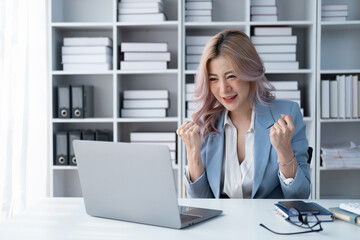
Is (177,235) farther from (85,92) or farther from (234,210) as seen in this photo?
(85,92)

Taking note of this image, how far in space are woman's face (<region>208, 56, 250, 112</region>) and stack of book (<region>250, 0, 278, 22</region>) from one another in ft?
4.51

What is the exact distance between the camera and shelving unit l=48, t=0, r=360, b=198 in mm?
3016

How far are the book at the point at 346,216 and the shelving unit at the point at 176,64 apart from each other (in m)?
1.81

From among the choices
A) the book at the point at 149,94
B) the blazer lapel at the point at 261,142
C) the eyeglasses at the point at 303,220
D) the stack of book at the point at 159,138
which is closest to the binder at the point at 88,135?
the stack of book at the point at 159,138

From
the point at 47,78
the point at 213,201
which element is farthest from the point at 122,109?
the point at 213,201

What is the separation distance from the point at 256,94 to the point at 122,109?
1445 mm

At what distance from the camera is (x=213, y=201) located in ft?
4.92

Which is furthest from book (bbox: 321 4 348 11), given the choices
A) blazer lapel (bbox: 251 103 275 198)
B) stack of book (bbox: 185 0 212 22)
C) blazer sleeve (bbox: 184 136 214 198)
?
blazer sleeve (bbox: 184 136 214 198)

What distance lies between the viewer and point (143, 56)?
3.05m

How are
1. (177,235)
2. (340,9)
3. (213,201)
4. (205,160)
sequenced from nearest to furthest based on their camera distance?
(177,235)
(213,201)
(205,160)
(340,9)

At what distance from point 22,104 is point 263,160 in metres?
1.58

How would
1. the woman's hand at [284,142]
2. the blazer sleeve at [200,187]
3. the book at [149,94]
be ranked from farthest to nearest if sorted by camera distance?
the book at [149,94]
the blazer sleeve at [200,187]
the woman's hand at [284,142]

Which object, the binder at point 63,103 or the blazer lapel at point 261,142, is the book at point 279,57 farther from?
the binder at point 63,103

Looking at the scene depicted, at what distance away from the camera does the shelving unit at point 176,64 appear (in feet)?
9.89
